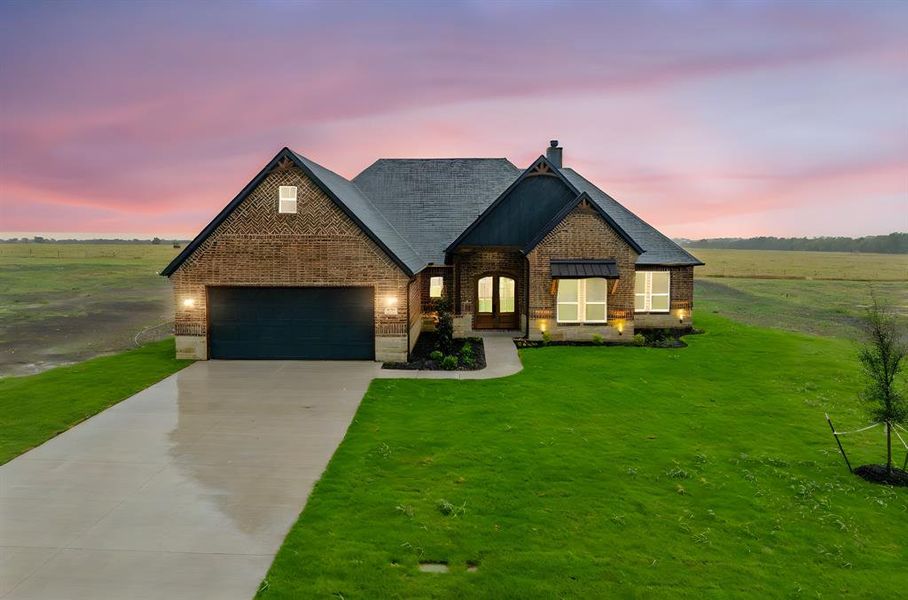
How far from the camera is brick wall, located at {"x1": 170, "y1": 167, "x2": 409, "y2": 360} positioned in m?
18.7

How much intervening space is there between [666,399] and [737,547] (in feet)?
25.1

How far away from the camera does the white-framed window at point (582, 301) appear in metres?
22.6

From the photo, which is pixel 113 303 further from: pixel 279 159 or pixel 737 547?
pixel 737 547

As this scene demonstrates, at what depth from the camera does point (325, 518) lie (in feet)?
25.4

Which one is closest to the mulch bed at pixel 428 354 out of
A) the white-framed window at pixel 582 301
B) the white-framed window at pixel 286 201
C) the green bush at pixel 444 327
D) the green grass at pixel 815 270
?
the green bush at pixel 444 327

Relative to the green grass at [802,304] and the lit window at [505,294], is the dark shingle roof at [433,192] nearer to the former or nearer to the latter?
the lit window at [505,294]

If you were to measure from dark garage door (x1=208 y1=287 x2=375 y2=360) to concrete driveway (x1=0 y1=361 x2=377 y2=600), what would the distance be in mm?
4515

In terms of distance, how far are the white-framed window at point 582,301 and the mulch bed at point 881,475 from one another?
13.2m

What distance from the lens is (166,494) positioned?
863cm

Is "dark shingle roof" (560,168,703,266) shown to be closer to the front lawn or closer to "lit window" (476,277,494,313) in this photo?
"lit window" (476,277,494,313)

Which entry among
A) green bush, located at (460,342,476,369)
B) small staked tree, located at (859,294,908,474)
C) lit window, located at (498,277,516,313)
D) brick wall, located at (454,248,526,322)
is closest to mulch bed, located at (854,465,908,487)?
small staked tree, located at (859,294,908,474)

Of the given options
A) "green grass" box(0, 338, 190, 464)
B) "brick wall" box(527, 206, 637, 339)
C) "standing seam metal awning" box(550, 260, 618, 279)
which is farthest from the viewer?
"brick wall" box(527, 206, 637, 339)

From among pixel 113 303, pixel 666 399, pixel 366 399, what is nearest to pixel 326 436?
pixel 366 399

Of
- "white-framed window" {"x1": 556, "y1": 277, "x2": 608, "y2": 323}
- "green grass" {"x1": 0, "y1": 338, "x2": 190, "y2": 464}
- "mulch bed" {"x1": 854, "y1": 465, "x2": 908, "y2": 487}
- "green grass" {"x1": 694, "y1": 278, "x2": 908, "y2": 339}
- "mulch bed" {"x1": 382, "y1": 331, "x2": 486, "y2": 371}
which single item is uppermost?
"white-framed window" {"x1": 556, "y1": 277, "x2": 608, "y2": 323}
